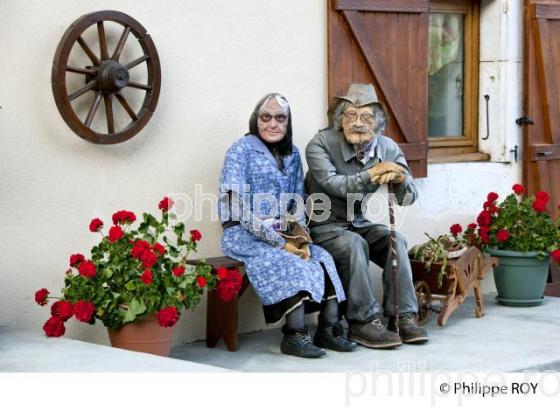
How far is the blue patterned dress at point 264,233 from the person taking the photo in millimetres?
6586

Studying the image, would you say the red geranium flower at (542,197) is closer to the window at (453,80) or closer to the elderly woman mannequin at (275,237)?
the window at (453,80)

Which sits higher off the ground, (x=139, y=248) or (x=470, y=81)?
(x=470, y=81)

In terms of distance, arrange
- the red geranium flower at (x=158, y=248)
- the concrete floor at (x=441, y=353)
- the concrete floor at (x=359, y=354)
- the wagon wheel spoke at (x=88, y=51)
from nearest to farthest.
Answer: the concrete floor at (x=359, y=354)
the red geranium flower at (x=158, y=248)
the wagon wheel spoke at (x=88, y=51)
the concrete floor at (x=441, y=353)

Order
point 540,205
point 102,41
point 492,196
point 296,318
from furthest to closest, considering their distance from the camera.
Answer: point 492,196 < point 540,205 < point 296,318 < point 102,41

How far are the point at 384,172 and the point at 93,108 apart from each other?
1622 millimetres

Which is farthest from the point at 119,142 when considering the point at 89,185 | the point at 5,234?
the point at 5,234

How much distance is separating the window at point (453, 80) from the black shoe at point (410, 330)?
77.5 inches

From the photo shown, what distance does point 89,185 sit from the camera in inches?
257

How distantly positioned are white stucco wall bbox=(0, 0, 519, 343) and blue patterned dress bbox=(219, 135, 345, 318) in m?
0.32

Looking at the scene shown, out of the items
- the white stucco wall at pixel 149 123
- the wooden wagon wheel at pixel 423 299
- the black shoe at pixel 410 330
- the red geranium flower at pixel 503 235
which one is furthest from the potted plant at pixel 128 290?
the red geranium flower at pixel 503 235

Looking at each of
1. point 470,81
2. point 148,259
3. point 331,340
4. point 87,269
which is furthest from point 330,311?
point 470,81

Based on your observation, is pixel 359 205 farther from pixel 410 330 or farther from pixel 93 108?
pixel 93 108

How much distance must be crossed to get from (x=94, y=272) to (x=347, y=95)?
6.50 ft

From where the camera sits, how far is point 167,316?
239 inches
